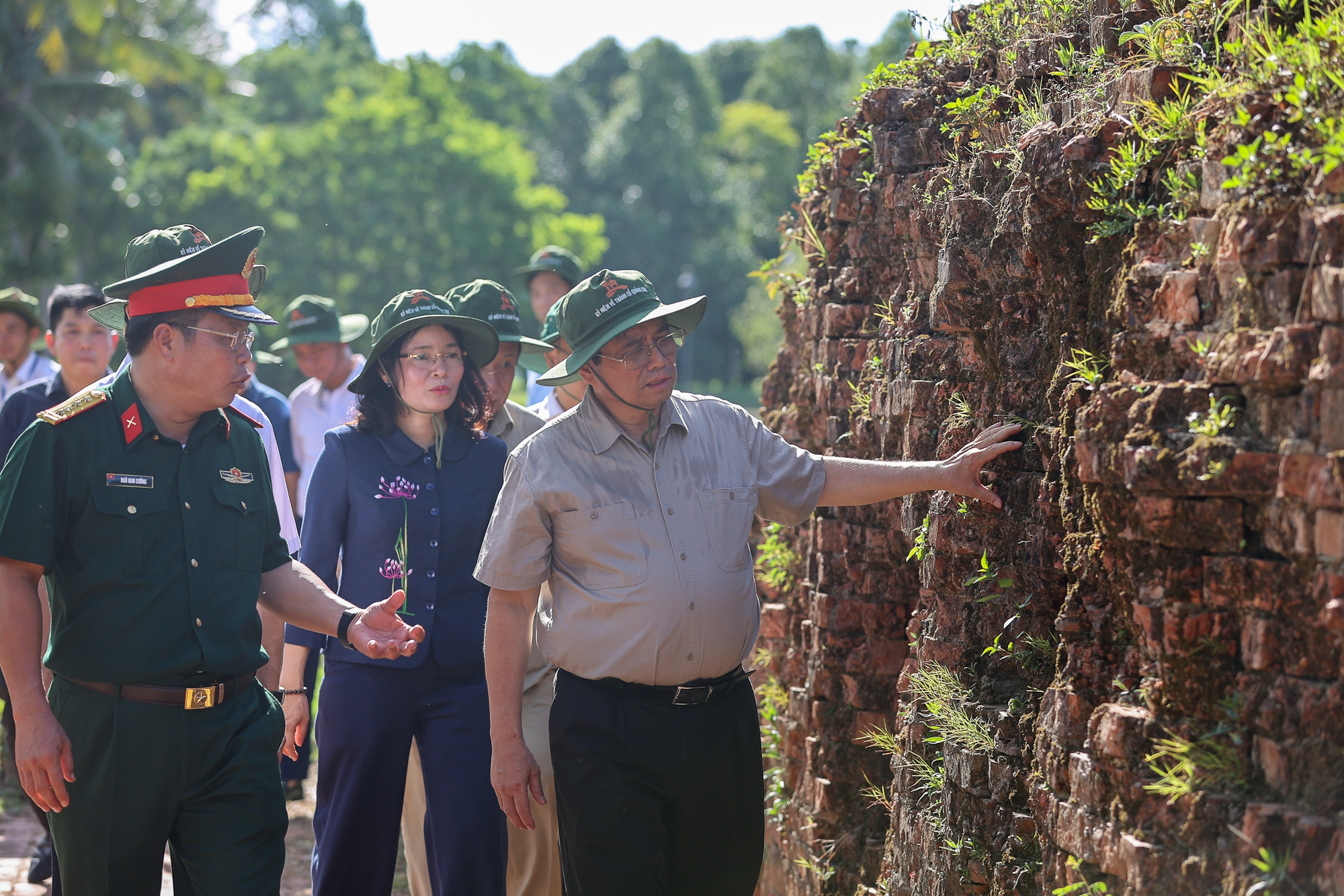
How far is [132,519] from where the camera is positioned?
3.65 meters

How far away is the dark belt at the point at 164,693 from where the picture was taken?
359 cm

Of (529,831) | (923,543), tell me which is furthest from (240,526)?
(923,543)

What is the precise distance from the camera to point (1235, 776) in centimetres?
278

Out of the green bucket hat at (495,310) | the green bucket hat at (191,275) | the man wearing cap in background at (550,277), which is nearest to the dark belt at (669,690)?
the green bucket hat at (191,275)

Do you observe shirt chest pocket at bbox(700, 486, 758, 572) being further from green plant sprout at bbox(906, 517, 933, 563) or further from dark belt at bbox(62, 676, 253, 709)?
dark belt at bbox(62, 676, 253, 709)

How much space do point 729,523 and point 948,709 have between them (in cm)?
88

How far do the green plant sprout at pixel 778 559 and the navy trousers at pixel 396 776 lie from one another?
6.27ft

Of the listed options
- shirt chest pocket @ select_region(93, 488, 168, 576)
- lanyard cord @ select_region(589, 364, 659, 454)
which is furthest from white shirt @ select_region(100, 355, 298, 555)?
lanyard cord @ select_region(589, 364, 659, 454)

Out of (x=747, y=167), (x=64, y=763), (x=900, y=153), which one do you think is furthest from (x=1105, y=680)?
(x=747, y=167)

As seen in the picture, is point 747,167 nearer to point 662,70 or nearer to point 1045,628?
point 662,70

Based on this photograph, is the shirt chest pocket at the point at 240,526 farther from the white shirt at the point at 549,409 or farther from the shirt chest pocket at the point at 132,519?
the white shirt at the point at 549,409

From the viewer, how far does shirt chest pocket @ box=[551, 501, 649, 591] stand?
3.69m

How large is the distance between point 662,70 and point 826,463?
201ft

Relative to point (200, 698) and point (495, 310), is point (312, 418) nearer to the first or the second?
point (495, 310)
